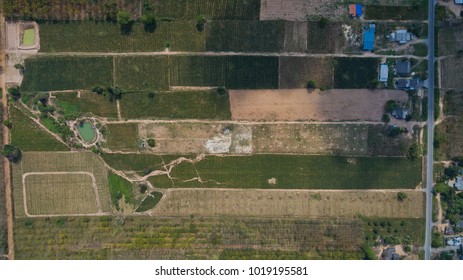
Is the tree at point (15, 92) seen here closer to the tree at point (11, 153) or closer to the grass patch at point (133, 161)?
the tree at point (11, 153)

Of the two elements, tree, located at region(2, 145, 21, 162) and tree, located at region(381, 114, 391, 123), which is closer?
tree, located at region(2, 145, 21, 162)

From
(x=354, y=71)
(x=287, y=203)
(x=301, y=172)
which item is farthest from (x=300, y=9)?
(x=287, y=203)


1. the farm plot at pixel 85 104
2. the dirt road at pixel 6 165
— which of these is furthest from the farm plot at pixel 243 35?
the dirt road at pixel 6 165

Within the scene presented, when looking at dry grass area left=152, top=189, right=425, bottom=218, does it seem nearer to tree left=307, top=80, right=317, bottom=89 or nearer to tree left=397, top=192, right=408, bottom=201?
tree left=397, top=192, right=408, bottom=201

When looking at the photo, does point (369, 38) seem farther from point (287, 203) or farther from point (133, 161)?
point (133, 161)

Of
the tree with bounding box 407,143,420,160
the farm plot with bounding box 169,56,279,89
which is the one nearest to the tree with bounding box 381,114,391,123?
the tree with bounding box 407,143,420,160
